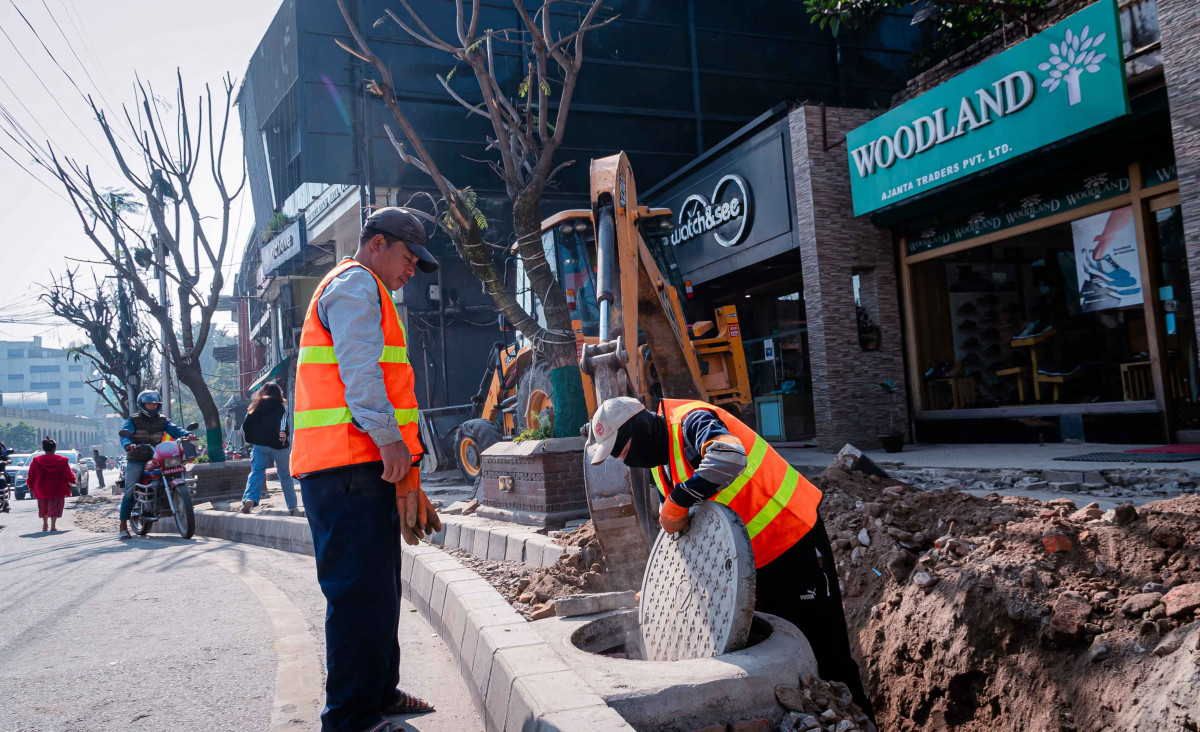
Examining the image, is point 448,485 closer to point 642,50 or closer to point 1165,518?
point 1165,518

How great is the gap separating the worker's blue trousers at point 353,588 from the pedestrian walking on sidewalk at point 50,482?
42.6 ft

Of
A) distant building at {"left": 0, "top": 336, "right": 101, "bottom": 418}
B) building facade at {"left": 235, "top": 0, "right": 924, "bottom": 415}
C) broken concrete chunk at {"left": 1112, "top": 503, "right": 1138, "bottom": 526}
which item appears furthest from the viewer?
distant building at {"left": 0, "top": 336, "right": 101, "bottom": 418}

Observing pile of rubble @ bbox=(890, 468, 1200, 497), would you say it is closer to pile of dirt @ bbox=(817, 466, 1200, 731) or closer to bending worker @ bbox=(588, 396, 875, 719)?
pile of dirt @ bbox=(817, 466, 1200, 731)

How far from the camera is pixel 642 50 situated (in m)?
20.1

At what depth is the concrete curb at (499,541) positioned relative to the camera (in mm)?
6016

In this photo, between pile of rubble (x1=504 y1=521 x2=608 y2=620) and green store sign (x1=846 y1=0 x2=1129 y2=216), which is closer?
pile of rubble (x1=504 y1=521 x2=608 y2=620)

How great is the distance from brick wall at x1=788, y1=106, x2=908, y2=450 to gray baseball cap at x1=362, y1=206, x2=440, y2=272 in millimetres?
8685

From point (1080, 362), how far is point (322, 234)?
18.3 m

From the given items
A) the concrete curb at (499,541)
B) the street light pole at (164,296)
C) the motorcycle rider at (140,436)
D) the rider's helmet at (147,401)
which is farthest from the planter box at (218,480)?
the concrete curb at (499,541)

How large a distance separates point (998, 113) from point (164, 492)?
36.8ft

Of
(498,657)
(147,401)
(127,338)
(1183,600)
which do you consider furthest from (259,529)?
(127,338)

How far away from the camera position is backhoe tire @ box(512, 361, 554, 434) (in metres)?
9.73

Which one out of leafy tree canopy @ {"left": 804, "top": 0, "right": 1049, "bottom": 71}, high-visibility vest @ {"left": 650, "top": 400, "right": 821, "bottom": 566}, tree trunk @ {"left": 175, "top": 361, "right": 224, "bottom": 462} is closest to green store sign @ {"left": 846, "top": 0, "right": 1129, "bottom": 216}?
leafy tree canopy @ {"left": 804, "top": 0, "right": 1049, "bottom": 71}

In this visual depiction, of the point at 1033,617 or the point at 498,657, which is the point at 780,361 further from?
the point at 498,657
